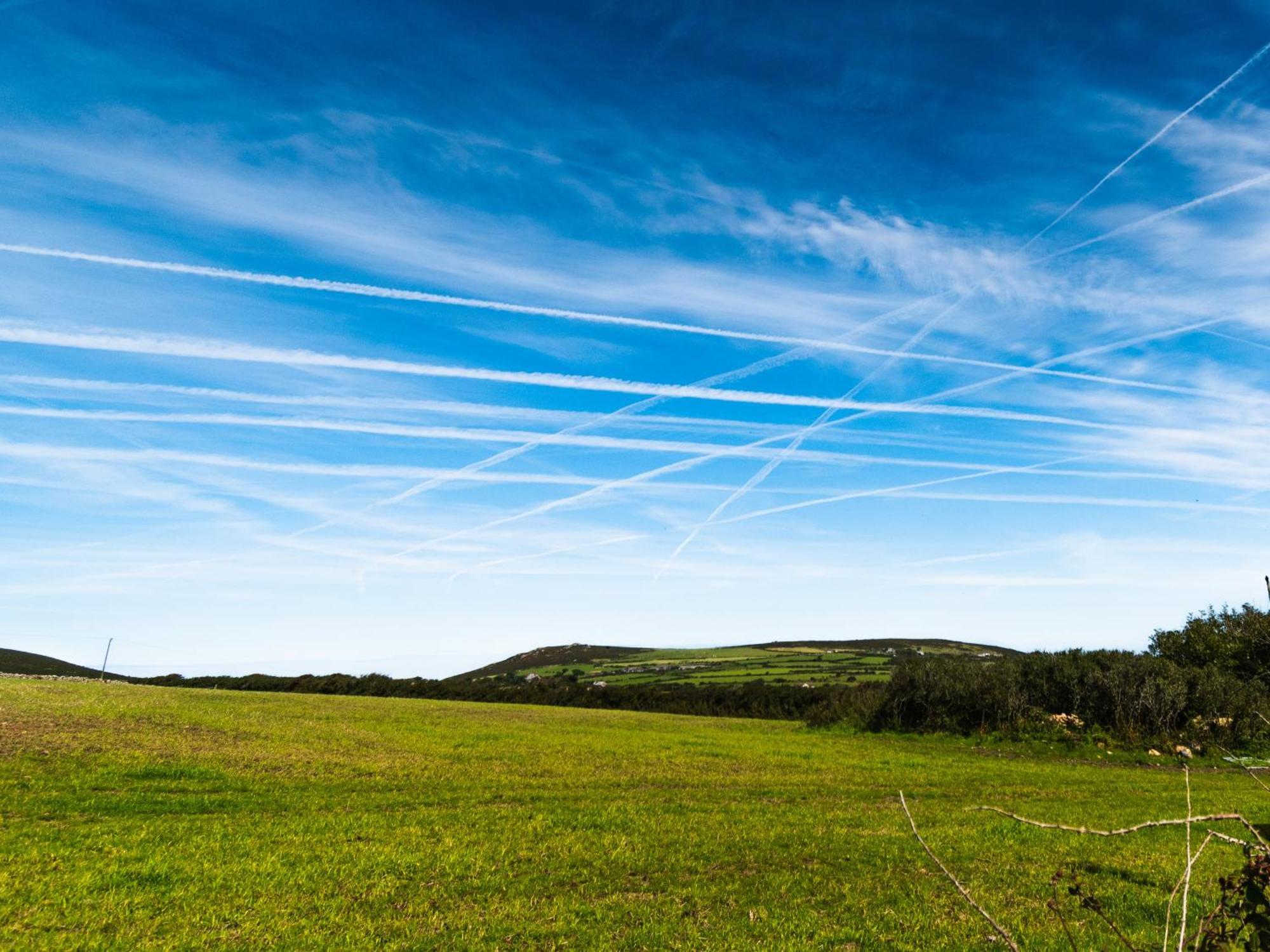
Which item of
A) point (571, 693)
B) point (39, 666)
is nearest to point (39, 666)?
point (39, 666)

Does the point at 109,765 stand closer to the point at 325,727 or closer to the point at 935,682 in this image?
the point at 325,727

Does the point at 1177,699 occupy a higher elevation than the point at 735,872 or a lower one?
higher

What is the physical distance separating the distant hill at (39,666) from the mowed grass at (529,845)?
5535 centimetres

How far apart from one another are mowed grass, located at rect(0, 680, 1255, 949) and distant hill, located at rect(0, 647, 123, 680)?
182 ft

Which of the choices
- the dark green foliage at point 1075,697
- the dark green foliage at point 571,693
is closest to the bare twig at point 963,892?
the dark green foliage at point 1075,697

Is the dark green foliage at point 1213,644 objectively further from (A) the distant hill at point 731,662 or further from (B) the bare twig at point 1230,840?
(B) the bare twig at point 1230,840

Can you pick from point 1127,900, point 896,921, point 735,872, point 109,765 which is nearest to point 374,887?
point 735,872

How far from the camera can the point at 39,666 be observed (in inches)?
2997

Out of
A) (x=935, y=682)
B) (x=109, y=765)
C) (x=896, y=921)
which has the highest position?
(x=935, y=682)

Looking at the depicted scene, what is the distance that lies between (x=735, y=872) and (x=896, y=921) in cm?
292

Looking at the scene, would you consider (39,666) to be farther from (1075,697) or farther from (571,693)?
(1075,697)

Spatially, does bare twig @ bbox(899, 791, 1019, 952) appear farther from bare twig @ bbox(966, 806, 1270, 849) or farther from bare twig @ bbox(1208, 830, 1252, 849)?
bare twig @ bbox(1208, 830, 1252, 849)

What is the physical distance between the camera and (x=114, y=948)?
845 cm

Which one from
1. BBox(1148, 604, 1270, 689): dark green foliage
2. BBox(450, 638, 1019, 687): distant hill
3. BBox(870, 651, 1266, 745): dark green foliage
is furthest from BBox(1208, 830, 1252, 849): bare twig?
BBox(450, 638, 1019, 687): distant hill
